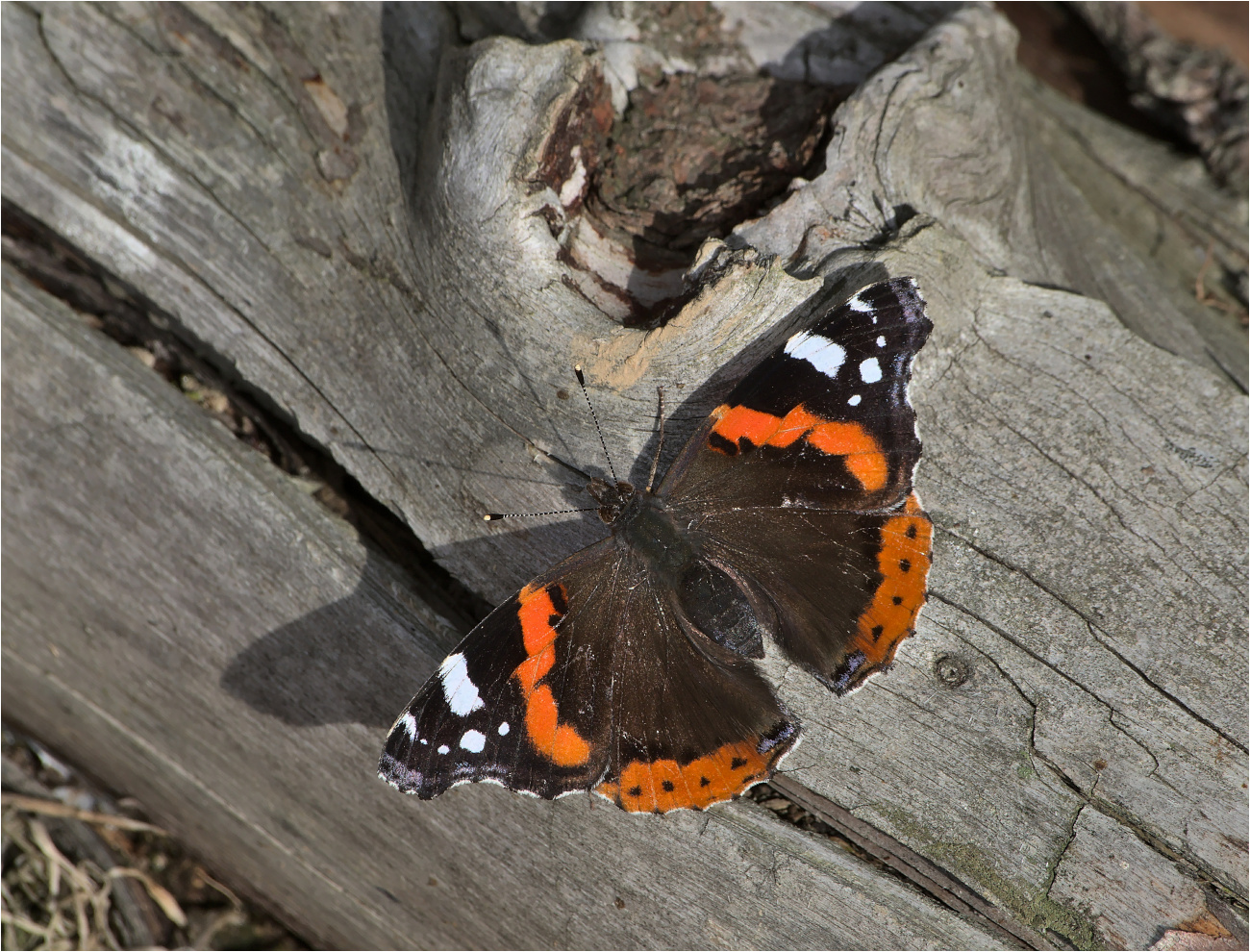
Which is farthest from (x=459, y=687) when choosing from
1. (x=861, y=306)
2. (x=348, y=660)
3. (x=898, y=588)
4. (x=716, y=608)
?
(x=861, y=306)

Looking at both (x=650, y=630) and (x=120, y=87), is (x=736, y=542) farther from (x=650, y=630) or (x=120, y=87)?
(x=120, y=87)

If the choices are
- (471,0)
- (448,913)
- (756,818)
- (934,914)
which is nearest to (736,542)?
(756,818)

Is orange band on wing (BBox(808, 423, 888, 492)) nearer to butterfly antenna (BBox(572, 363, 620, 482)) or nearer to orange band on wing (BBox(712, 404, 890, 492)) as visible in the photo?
orange band on wing (BBox(712, 404, 890, 492))

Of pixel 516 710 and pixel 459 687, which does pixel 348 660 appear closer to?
pixel 459 687

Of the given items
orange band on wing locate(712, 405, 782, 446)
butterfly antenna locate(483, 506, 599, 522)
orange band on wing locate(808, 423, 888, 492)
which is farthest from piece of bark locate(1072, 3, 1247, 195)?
butterfly antenna locate(483, 506, 599, 522)

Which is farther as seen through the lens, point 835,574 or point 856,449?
point 835,574

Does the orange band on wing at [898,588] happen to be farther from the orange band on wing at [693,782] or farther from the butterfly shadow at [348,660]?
the butterfly shadow at [348,660]
